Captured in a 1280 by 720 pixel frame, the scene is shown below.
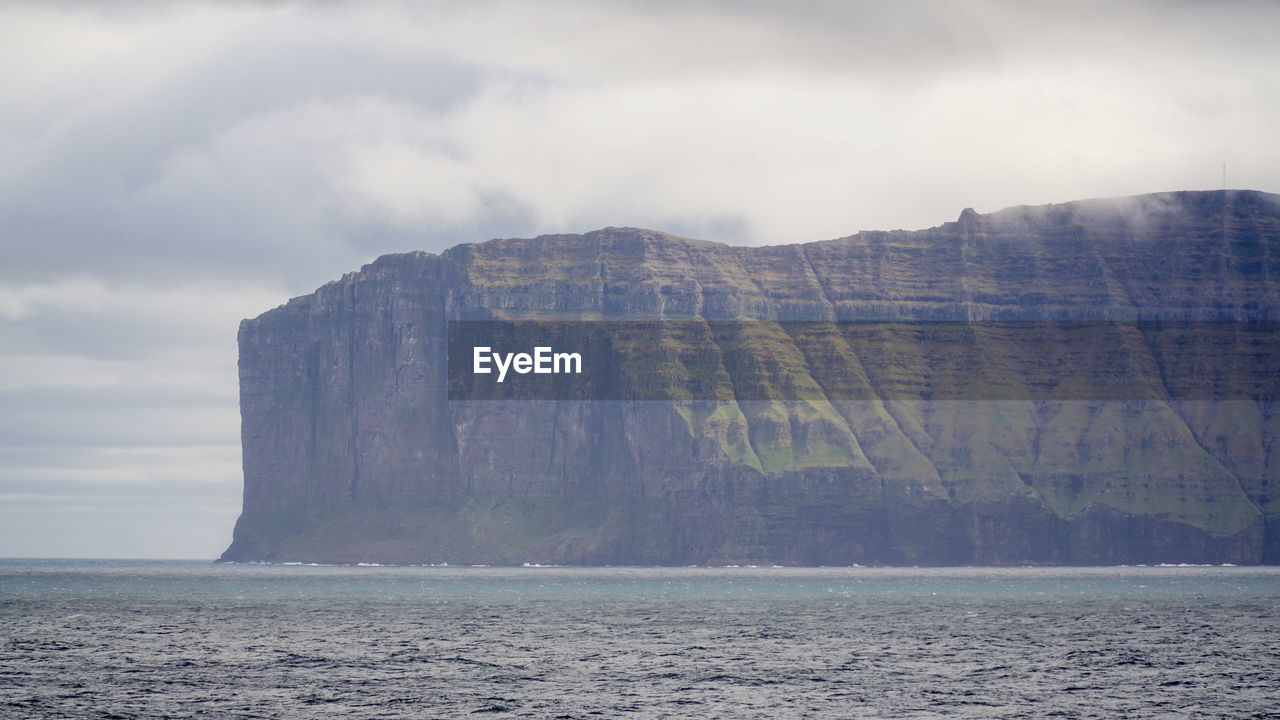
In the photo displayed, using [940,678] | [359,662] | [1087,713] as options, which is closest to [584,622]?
[359,662]

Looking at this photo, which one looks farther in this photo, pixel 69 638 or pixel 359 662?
pixel 69 638

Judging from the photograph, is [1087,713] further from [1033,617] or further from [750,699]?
[1033,617]

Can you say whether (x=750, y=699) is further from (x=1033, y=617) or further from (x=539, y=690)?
(x=1033, y=617)

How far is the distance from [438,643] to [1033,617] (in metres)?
64.5

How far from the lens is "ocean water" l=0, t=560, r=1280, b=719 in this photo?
78250 mm

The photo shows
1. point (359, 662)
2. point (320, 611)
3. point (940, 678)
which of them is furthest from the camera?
point (320, 611)

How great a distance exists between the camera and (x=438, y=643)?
114 meters

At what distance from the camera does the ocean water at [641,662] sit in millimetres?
78250

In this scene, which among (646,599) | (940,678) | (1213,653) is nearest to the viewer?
(940,678)

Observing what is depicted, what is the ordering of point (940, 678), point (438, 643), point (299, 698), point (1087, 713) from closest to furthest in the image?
point (1087, 713) → point (299, 698) → point (940, 678) → point (438, 643)

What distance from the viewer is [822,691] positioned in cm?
8406

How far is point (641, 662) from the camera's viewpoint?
3932 inches

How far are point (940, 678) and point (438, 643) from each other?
4179 centimetres

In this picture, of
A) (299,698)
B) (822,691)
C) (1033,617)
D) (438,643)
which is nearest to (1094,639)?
(1033,617)
